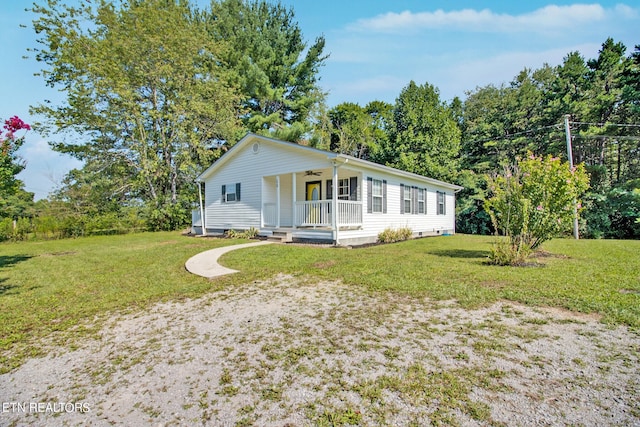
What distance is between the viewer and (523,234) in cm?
769

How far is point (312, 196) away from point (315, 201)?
312 cm

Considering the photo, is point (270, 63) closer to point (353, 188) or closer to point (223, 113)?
point (223, 113)

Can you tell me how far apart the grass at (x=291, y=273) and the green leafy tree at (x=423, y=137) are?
1585 centimetres

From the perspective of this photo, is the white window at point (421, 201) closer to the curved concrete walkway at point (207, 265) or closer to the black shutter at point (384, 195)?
the black shutter at point (384, 195)

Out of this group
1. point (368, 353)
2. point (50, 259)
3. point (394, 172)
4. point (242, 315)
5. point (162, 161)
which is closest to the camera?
point (368, 353)

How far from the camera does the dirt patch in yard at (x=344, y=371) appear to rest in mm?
2184

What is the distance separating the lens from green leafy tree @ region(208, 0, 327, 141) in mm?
25297

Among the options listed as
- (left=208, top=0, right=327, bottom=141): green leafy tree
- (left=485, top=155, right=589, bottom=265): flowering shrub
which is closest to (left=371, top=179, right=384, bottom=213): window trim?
(left=485, top=155, right=589, bottom=265): flowering shrub

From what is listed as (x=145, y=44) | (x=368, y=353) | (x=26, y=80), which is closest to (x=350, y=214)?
(x=368, y=353)

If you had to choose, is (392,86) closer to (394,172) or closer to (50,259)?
(394,172)

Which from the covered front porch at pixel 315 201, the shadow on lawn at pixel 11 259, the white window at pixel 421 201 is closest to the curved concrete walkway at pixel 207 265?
the covered front porch at pixel 315 201

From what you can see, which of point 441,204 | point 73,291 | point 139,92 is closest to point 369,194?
point 441,204

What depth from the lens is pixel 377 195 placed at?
1372 centimetres

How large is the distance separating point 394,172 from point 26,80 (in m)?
23.2
